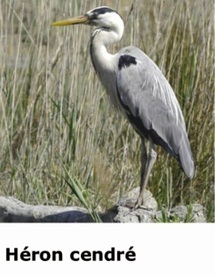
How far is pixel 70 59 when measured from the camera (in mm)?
4918

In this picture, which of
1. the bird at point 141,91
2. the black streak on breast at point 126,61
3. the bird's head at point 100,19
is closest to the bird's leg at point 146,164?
the bird at point 141,91

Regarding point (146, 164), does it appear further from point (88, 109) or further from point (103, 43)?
point (103, 43)

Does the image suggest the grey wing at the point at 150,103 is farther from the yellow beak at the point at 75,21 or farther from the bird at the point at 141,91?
the yellow beak at the point at 75,21

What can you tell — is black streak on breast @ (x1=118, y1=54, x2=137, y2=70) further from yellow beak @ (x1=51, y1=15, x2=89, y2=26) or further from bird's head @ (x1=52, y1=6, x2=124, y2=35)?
yellow beak @ (x1=51, y1=15, x2=89, y2=26)

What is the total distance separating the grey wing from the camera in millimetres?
4613

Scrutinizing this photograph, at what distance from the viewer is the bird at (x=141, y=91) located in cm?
459

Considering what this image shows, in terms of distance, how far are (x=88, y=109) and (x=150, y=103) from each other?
382 millimetres

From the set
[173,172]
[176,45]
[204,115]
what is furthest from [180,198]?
[176,45]

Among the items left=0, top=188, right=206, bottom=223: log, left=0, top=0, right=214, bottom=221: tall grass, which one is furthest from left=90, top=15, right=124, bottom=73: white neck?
left=0, top=188, right=206, bottom=223: log

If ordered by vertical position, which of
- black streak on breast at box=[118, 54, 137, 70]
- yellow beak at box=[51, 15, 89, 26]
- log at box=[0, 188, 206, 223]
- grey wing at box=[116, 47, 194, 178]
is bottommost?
log at box=[0, 188, 206, 223]

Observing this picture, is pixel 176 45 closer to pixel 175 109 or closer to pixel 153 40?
pixel 153 40

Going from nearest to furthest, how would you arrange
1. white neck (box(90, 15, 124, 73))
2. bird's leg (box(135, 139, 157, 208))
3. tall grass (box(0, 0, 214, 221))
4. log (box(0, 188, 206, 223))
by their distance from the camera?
1. log (box(0, 188, 206, 223))
2. bird's leg (box(135, 139, 157, 208))
3. white neck (box(90, 15, 124, 73))
4. tall grass (box(0, 0, 214, 221))

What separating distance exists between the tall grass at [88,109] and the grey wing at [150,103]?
0.84ft

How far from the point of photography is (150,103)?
469cm
